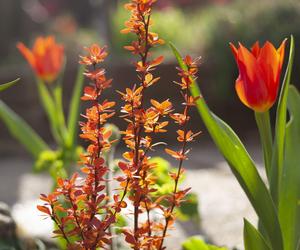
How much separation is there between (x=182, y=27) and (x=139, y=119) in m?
8.37

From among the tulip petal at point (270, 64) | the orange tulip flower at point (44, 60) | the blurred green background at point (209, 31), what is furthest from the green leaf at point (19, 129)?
the blurred green background at point (209, 31)

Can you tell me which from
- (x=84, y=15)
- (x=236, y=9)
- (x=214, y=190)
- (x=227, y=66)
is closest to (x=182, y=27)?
(x=236, y=9)

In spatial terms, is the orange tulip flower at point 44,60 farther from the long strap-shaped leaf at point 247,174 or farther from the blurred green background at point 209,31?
the blurred green background at point 209,31

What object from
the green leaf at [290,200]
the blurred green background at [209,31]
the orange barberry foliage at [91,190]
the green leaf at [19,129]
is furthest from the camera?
the blurred green background at [209,31]

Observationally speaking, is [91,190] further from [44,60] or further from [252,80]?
[44,60]

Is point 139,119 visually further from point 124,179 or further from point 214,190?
point 214,190

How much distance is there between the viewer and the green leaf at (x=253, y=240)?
1.63 meters

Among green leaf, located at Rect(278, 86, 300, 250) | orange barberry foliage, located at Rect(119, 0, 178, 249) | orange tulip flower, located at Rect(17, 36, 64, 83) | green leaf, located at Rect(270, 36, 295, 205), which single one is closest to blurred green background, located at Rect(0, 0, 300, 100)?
orange tulip flower, located at Rect(17, 36, 64, 83)

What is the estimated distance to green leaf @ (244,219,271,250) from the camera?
5.36 ft

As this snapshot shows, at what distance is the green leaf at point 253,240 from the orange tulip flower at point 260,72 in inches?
10.4

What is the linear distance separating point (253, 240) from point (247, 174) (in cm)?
14

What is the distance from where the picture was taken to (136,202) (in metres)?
1.56

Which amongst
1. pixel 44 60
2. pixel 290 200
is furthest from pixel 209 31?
pixel 290 200

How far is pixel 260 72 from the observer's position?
5.40 feet
